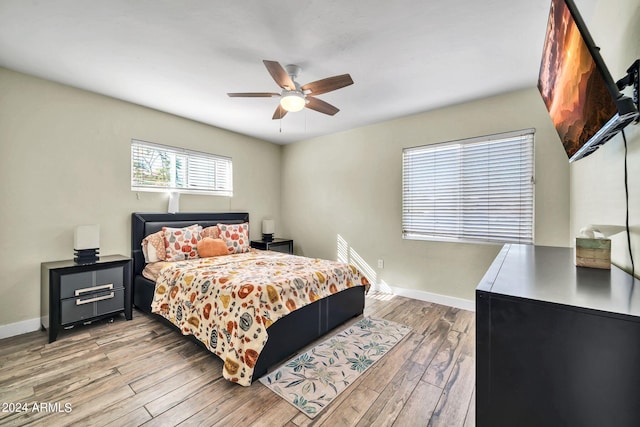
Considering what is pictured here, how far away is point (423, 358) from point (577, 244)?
Result: 4.97 feet

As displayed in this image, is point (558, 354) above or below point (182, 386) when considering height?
above

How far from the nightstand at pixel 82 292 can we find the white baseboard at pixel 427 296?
132 inches

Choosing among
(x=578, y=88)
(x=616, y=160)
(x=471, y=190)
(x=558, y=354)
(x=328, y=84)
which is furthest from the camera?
(x=471, y=190)

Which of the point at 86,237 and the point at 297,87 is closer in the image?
the point at 297,87

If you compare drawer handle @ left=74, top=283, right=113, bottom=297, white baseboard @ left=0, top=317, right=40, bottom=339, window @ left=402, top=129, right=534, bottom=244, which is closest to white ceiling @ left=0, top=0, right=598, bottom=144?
window @ left=402, top=129, right=534, bottom=244

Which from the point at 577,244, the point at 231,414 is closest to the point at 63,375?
the point at 231,414

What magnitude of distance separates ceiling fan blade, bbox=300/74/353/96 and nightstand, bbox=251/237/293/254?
2.99 m

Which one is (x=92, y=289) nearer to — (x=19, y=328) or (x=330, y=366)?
(x=19, y=328)

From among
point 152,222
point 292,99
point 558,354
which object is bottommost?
point 558,354

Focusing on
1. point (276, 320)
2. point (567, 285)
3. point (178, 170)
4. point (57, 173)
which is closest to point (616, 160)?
point (567, 285)

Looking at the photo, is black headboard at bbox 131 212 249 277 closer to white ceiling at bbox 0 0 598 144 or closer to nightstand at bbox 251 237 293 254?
nightstand at bbox 251 237 293 254

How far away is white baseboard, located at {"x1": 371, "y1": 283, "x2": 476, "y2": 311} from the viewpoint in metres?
3.35

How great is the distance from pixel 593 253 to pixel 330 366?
1.87 meters

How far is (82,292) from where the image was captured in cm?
272
